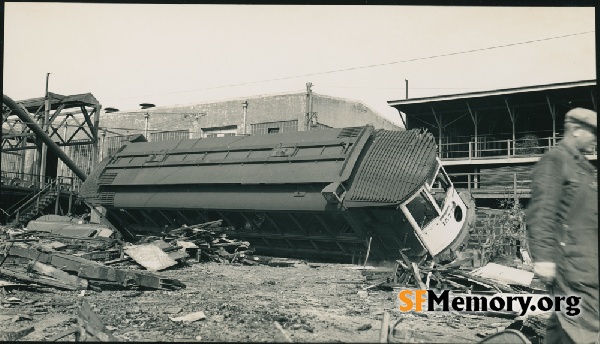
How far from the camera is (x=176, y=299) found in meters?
6.79

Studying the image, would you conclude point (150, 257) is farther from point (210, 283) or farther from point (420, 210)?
point (420, 210)

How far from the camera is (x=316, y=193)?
9.96m

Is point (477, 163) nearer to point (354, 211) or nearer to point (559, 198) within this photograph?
point (354, 211)

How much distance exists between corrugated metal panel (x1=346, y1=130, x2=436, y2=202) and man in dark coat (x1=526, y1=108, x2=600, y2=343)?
572cm

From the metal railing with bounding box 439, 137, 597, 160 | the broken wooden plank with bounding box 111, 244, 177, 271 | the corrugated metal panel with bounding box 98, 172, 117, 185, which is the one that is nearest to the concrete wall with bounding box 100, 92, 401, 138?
the metal railing with bounding box 439, 137, 597, 160

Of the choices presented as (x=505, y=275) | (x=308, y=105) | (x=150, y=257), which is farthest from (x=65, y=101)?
(x=505, y=275)

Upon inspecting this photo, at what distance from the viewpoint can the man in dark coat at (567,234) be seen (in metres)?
3.18

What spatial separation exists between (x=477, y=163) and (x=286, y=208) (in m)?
13.5

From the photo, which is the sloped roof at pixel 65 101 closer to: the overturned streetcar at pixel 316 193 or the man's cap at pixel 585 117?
the overturned streetcar at pixel 316 193

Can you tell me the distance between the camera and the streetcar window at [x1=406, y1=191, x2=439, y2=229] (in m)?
9.76

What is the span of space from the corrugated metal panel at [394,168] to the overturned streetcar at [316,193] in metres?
0.02

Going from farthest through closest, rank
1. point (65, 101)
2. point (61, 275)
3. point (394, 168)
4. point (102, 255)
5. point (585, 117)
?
point (65, 101), point (102, 255), point (394, 168), point (61, 275), point (585, 117)

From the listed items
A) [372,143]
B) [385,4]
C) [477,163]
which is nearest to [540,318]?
[385,4]

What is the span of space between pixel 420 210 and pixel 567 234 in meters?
6.53
